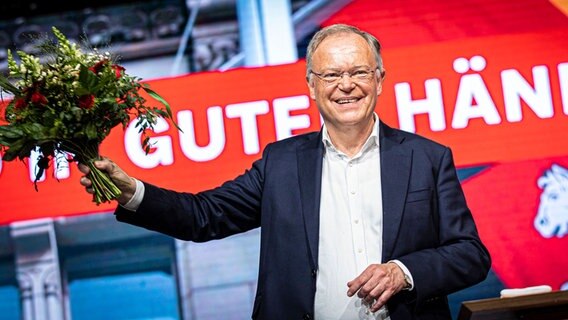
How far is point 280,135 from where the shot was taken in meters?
4.10

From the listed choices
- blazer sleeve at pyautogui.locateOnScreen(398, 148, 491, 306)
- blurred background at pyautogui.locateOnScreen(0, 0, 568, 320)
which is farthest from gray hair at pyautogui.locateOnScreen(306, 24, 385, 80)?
blurred background at pyautogui.locateOnScreen(0, 0, 568, 320)

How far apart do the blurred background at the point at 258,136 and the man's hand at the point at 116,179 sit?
5.35 feet

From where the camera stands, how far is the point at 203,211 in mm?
2637

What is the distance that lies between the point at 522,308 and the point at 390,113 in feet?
6.49

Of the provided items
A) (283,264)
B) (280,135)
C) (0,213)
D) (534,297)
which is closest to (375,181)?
(283,264)

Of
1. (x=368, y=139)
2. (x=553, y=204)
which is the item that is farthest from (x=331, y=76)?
(x=553, y=204)

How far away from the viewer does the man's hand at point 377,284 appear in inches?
87.7

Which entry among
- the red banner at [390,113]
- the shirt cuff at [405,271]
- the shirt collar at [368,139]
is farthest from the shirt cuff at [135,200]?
the red banner at [390,113]

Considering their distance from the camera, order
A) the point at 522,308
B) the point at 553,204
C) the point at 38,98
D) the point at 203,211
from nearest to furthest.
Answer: the point at 522,308 < the point at 38,98 < the point at 203,211 < the point at 553,204

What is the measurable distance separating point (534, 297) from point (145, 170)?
230 centimetres

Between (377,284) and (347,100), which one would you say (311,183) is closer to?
(347,100)

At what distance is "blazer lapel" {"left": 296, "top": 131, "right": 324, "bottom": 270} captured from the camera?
8.27 feet

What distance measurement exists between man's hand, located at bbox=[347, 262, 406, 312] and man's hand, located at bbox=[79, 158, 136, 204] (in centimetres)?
67

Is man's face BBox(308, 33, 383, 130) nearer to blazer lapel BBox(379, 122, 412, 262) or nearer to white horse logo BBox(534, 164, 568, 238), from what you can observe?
blazer lapel BBox(379, 122, 412, 262)
